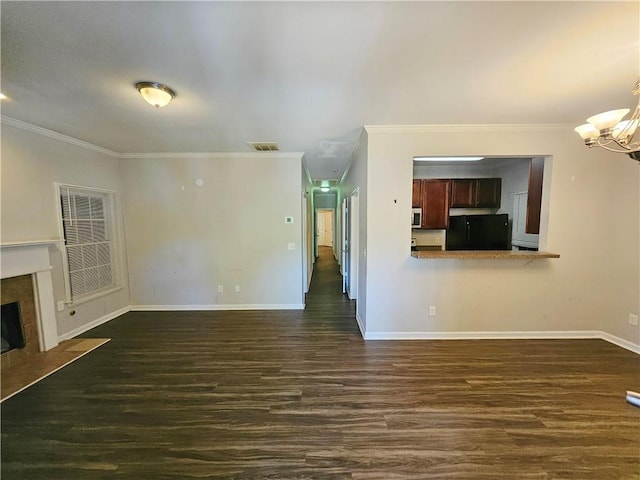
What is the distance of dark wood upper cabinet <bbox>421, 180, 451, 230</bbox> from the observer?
4.96 meters

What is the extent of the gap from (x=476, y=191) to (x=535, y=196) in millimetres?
1492

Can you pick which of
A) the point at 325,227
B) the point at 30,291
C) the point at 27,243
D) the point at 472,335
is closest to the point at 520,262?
the point at 472,335

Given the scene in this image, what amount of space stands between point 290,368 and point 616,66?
3.69 metres

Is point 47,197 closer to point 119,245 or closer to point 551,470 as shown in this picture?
point 119,245

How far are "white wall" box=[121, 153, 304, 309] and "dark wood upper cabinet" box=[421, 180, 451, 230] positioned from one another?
2385 mm

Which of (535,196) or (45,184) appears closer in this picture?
(45,184)

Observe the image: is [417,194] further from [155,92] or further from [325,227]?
[325,227]

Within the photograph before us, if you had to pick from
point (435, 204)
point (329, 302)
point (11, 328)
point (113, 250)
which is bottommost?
point (329, 302)

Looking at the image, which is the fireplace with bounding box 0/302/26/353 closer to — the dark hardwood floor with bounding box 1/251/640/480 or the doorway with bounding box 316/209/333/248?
the dark hardwood floor with bounding box 1/251/640/480

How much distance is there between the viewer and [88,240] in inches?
154

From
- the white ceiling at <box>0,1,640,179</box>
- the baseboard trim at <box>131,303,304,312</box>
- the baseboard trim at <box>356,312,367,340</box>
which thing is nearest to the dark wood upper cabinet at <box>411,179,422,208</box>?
the white ceiling at <box>0,1,640,179</box>

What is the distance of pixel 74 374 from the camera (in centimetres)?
268

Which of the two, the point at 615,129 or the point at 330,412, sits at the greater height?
the point at 615,129

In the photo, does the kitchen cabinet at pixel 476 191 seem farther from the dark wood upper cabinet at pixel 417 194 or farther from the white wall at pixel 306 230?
the white wall at pixel 306 230
